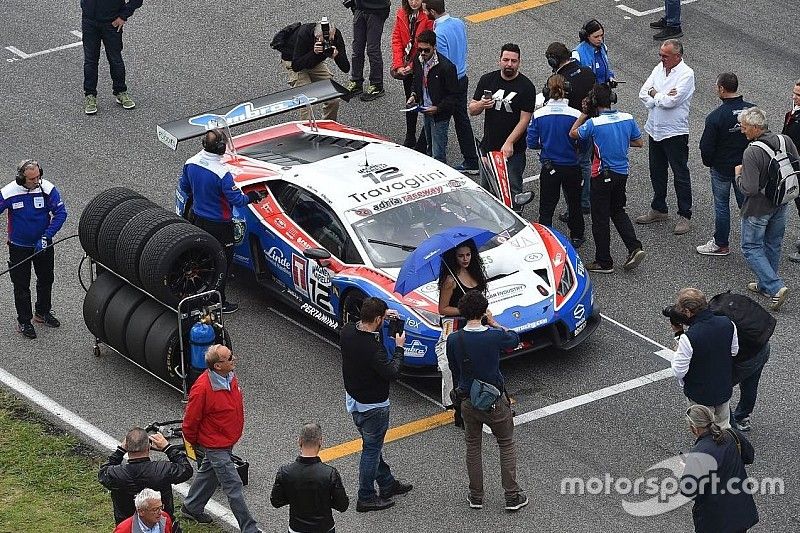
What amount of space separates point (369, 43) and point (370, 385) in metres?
8.66

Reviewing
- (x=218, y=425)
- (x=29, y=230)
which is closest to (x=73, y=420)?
(x=29, y=230)

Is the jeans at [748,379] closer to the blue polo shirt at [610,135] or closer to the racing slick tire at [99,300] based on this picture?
the blue polo shirt at [610,135]

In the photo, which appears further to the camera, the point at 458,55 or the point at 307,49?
the point at 307,49

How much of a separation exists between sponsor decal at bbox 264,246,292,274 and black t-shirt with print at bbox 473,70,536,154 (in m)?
3.06

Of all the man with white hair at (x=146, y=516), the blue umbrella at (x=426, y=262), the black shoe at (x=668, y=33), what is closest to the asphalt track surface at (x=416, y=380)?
the black shoe at (x=668, y=33)

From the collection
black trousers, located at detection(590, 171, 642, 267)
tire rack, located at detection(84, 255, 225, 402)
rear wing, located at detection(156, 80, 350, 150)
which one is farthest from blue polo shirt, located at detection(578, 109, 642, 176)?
tire rack, located at detection(84, 255, 225, 402)

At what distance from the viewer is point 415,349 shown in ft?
40.2

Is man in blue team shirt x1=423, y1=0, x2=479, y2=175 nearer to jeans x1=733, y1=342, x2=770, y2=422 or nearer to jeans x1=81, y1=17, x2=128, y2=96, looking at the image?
jeans x1=81, y1=17, x2=128, y2=96

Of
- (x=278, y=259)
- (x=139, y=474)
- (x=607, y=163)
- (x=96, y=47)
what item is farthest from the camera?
(x=96, y=47)

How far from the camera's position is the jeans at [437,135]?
53.8ft

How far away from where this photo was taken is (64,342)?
1348cm

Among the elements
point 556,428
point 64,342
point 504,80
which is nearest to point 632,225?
point 504,80

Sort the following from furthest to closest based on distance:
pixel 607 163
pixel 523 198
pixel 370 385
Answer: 1. pixel 607 163
2. pixel 523 198
3. pixel 370 385

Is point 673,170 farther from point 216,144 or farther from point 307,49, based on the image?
point 216,144
